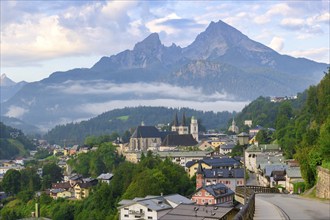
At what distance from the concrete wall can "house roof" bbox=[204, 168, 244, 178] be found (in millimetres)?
39407

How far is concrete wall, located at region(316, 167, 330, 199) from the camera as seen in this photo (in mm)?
26328

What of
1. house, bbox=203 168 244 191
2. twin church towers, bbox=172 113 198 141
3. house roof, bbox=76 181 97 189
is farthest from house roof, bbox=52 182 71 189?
twin church towers, bbox=172 113 198 141

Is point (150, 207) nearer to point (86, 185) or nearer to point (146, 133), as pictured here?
point (86, 185)

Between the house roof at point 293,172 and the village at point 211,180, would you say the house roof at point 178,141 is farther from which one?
the house roof at point 293,172

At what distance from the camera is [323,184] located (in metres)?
27.5

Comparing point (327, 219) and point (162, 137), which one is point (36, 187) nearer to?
point (162, 137)

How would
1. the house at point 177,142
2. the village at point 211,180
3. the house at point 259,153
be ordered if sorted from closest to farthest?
the village at point 211,180
the house at point 259,153
the house at point 177,142

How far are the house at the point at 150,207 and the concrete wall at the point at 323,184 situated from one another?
24.0 m

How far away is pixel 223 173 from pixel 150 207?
1977cm

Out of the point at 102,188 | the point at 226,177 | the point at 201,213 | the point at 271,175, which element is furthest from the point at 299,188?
the point at 102,188

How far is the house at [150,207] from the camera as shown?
171 ft

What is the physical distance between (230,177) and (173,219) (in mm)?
30366

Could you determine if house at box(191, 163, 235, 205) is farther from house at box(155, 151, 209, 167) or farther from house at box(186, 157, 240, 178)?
house at box(155, 151, 209, 167)

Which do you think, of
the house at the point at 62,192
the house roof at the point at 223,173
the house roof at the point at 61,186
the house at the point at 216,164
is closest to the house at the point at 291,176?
the house roof at the point at 223,173
